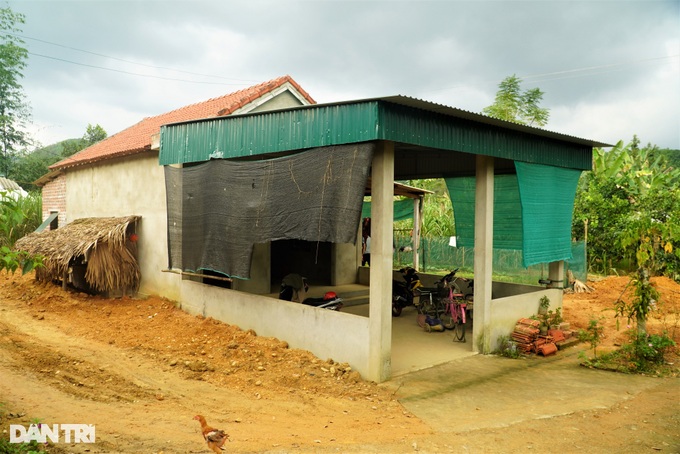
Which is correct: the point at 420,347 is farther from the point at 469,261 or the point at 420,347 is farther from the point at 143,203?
the point at 469,261

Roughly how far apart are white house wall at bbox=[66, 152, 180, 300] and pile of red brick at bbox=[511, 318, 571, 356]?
21.8ft

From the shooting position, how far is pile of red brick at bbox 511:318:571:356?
27.1 feet

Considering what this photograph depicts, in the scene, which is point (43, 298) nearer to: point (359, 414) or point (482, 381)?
point (359, 414)

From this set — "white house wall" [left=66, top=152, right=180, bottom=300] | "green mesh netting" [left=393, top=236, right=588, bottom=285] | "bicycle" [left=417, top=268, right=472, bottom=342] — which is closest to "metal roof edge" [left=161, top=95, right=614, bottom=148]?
"white house wall" [left=66, top=152, right=180, bottom=300]

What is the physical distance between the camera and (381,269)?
6.29 m

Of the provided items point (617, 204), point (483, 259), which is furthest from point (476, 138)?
point (617, 204)

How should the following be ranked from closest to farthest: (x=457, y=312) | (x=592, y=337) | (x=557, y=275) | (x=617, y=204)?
(x=592, y=337) → (x=457, y=312) → (x=557, y=275) → (x=617, y=204)

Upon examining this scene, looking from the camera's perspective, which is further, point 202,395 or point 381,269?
point 381,269

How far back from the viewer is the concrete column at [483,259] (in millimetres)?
7980

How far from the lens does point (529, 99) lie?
28.9 metres

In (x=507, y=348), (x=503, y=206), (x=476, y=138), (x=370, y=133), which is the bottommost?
(x=507, y=348)

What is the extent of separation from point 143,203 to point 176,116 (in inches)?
160

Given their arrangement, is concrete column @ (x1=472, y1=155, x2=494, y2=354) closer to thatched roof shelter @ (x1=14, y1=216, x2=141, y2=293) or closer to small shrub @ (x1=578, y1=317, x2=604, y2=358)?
small shrub @ (x1=578, y1=317, x2=604, y2=358)

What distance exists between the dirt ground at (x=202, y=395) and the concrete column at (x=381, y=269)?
1.23ft
